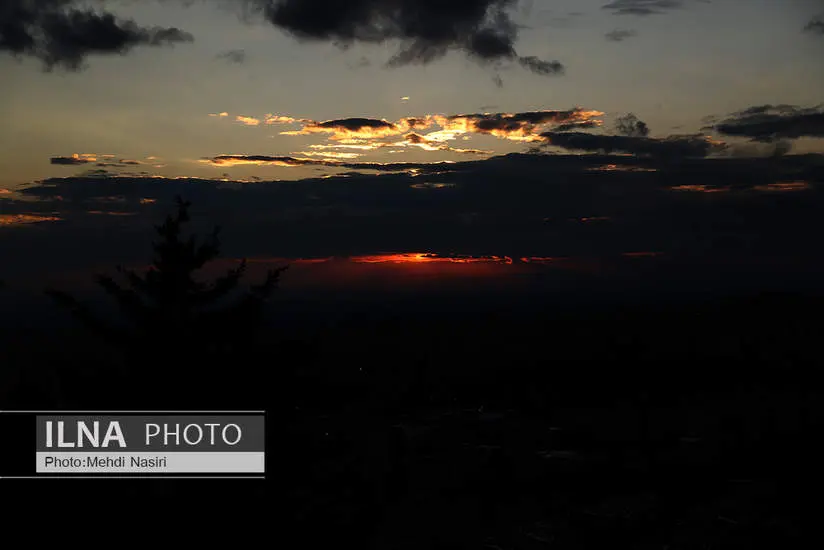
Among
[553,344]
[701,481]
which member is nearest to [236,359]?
[701,481]

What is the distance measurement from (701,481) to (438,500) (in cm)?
1891

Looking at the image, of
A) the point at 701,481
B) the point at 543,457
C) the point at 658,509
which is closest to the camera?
the point at 658,509

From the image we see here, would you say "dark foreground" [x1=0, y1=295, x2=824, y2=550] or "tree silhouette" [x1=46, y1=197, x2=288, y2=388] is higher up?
"tree silhouette" [x1=46, y1=197, x2=288, y2=388]

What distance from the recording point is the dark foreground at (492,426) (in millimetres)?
20812

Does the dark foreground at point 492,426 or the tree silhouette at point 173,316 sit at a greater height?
the tree silhouette at point 173,316

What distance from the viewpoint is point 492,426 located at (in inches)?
3004

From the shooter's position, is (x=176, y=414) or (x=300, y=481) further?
(x=300, y=481)

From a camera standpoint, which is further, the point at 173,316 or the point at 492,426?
the point at 492,426

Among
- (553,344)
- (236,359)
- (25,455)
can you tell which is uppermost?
(236,359)

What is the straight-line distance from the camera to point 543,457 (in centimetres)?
6469

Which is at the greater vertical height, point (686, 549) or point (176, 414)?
point (176, 414)

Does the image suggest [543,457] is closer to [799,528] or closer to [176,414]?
[799,528]

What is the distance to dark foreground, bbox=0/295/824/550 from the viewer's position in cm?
2081

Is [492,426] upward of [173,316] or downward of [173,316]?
downward
